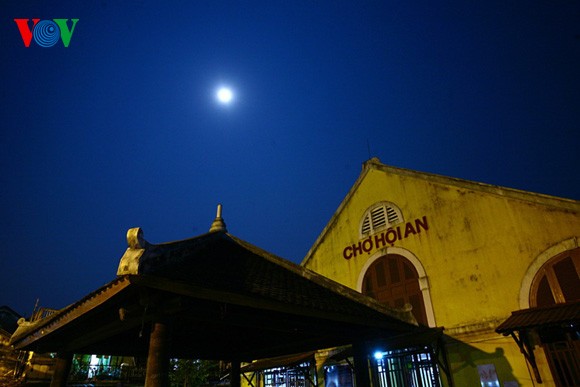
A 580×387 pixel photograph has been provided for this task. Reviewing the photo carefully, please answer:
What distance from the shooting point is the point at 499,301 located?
35.6ft

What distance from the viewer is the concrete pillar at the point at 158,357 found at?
4926 millimetres

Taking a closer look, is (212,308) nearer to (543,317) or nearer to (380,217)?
(543,317)

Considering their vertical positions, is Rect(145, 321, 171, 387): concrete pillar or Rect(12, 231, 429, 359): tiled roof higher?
Rect(12, 231, 429, 359): tiled roof

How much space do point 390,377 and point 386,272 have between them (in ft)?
13.0

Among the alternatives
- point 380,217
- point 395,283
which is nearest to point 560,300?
point 395,283

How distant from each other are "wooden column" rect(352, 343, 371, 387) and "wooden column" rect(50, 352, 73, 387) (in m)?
6.92

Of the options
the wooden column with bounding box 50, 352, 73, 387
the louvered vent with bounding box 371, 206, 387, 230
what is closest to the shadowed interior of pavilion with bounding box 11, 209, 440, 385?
the wooden column with bounding box 50, 352, 73, 387

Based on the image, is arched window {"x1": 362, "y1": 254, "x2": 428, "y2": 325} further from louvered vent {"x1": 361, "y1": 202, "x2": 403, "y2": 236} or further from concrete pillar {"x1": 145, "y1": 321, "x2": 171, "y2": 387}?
concrete pillar {"x1": 145, "y1": 321, "x2": 171, "y2": 387}

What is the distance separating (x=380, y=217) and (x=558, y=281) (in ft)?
22.2

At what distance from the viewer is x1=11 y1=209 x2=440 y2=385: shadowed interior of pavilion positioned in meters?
5.04

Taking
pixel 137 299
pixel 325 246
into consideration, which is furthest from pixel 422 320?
pixel 137 299

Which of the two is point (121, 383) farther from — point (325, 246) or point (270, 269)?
point (270, 269)

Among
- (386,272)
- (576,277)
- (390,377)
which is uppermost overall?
(386,272)

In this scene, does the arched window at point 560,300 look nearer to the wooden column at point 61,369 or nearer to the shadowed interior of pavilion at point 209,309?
the shadowed interior of pavilion at point 209,309
